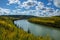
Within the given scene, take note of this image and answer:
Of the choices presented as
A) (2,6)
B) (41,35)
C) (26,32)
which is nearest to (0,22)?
(2,6)

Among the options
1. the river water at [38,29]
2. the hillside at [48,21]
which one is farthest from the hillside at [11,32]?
the hillside at [48,21]

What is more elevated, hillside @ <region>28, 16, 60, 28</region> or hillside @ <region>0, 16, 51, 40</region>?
hillside @ <region>28, 16, 60, 28</region>

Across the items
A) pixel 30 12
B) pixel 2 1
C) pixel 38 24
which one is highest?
pixel 2 1

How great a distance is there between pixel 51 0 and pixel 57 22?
0.36m

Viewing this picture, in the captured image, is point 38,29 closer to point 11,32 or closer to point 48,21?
point 48,21

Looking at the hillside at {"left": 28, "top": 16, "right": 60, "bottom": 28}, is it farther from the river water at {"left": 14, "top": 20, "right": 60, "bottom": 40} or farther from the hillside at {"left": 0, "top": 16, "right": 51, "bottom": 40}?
the hillside at {"left": 0, "top": 16, "right": 51, "bottom": 40}

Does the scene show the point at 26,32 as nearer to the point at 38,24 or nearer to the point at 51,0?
the point at 38,24

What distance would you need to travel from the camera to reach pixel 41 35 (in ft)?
8.95

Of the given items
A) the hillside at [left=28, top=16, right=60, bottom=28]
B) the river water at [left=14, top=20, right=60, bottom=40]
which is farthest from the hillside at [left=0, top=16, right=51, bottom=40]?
the hillside at [left=28, top=16, right=60, bottom=28]

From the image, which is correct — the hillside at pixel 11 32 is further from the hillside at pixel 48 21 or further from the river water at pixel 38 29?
the hillside at pixel 48 21

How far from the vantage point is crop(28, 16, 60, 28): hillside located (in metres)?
2.77

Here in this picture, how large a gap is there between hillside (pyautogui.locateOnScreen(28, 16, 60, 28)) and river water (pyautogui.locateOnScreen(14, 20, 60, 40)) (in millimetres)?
59

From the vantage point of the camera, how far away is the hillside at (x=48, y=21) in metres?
2.77

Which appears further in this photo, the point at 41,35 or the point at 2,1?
the point at 2,1
